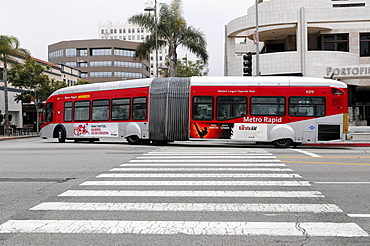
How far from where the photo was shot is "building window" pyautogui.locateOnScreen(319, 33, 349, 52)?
36.2 m

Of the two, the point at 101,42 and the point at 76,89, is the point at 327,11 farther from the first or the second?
the point at 101,42

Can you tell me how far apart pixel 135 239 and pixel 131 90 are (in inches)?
673

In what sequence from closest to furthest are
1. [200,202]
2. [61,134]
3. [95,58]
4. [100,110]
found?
[200,202] < [100,110] < [61,134] < [95,58]

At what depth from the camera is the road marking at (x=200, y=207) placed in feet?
21.2

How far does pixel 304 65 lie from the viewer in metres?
34.5

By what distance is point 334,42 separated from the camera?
36.2 meters

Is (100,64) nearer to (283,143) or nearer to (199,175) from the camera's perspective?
(283,143)

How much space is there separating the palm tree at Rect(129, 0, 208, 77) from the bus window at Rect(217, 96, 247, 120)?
1581cm

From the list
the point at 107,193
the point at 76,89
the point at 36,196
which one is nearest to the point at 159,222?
the point at 107,193

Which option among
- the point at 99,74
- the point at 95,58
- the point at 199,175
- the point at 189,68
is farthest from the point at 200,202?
the point at 95,58

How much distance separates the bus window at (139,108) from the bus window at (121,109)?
1.34 feet

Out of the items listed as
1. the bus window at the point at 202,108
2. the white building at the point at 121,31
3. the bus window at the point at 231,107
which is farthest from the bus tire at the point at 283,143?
the white building at the point at 121,31

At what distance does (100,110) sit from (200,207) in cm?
1698

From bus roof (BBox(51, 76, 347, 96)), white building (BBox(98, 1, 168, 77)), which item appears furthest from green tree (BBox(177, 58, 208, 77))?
white building (BBox(98, 1, 168, 77))
